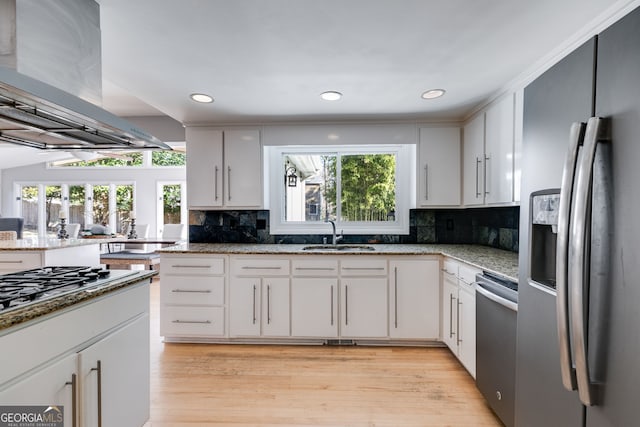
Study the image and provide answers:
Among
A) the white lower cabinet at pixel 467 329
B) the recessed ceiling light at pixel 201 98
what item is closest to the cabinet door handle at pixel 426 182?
the white lower cabinet at pixel 467 329

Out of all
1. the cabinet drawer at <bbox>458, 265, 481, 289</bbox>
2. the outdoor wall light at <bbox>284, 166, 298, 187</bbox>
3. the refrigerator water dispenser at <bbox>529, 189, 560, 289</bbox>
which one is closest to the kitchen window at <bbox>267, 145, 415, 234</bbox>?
the outdoor wall light at <bbox>284, 166, 298, 187</bbox>

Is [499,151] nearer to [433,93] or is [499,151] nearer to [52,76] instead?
[433,93]

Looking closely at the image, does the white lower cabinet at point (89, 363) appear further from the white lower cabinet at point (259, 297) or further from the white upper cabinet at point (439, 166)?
the white upper cabinet at point (439, 166)

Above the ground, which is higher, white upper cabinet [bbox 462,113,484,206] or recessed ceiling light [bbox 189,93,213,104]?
recessed ceiling light [bbox 189,93,213,104]

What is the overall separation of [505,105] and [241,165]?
237cm

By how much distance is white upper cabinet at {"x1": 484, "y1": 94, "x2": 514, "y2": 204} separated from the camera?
2215 mm

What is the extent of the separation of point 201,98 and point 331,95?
1072 mm

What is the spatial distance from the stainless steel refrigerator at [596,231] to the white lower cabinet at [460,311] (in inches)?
46.0

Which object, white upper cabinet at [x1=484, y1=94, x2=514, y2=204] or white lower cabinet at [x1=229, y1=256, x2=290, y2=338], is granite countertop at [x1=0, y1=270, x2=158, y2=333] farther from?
white upper cabinet at [x1=484, y1=94, x2=514, y2=204]

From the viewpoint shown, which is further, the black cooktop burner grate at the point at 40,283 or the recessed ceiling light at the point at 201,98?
the recessed ceiling light at the point at 201,98

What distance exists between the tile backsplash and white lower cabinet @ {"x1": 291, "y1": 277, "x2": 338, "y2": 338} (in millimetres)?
716

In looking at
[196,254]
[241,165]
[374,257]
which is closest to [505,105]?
[374,257]

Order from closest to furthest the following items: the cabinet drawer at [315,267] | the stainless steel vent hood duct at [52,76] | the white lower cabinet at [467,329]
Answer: the stainless steel vent hood duct at [52,76] < the white lower cabinet at [467,329] < the cabinet drawer at [315,267]

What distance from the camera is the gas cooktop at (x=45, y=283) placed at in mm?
1091
